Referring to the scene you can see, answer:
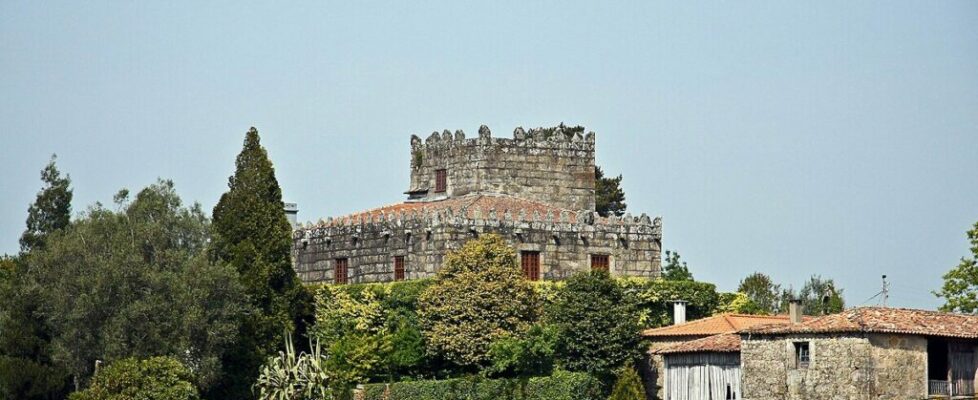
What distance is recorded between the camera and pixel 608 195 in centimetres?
10256

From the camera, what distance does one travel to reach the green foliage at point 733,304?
267 feet

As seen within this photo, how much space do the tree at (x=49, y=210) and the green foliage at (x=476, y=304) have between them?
14581mm

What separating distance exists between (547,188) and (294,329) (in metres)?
11.4

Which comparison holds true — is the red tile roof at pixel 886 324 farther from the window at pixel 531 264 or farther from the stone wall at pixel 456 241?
the stone wall at pixel 456 241

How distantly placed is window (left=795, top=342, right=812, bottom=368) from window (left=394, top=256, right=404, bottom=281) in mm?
17078

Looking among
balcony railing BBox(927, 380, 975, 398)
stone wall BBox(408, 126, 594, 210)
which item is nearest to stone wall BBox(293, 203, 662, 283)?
stone wall BBox(408, 126, 594, 210)

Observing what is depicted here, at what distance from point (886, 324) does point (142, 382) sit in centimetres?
2190

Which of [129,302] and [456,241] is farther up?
[456,241]

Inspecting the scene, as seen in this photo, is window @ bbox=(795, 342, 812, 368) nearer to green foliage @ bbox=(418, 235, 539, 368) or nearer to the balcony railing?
the balcony railing

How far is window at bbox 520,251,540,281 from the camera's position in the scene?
82250mm

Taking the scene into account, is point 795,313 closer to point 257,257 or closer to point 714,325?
point 714,325

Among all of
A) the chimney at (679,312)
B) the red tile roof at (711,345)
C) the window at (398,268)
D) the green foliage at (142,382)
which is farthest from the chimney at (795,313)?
the green foliage at (142,382)

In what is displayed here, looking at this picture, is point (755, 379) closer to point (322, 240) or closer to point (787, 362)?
point (787, 362)

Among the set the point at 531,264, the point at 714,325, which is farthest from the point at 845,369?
the point at 531,264
